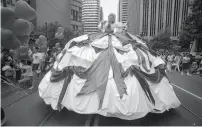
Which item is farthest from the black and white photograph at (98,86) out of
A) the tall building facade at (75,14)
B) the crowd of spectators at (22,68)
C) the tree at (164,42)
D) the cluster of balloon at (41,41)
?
the tall building facade at (75,14)

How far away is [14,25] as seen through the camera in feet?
9.31

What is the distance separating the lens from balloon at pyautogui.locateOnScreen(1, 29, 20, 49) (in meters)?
2.65

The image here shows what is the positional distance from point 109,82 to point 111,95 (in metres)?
0.28

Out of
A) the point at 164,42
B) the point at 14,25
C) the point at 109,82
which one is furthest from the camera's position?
the point at 164,42

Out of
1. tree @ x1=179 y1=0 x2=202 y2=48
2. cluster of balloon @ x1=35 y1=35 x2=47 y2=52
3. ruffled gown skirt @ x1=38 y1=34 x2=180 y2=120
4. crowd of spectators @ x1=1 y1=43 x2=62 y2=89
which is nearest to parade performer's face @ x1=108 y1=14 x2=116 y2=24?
ruffled gown skirt @ x1=38 y1=34 x2=180 y2=120

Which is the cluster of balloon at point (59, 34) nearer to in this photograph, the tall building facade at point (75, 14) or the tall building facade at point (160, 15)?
the tall building facade at point (75, 14)

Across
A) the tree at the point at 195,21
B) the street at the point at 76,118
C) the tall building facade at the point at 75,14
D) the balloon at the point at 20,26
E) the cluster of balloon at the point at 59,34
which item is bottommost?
the street at the point at 76,118

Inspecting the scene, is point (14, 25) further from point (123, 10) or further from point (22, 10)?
point (123, 10)

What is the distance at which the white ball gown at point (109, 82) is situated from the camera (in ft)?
10.4

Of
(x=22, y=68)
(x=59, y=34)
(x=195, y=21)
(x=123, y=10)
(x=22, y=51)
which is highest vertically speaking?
(x=123, y=10)

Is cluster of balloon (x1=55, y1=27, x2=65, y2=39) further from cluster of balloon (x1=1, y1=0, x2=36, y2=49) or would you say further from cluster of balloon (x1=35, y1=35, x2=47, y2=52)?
cluster of balloon (x1=1, y1=0, x2=36, y2=49)

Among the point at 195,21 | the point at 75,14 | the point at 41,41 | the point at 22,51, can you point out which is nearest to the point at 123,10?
the point at 75,14

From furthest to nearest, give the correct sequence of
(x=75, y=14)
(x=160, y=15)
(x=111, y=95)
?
1. (x=160, y=15)
2. (x=75, y=14)
3. (x=111, y=95)

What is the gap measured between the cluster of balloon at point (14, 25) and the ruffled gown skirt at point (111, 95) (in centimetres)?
123
